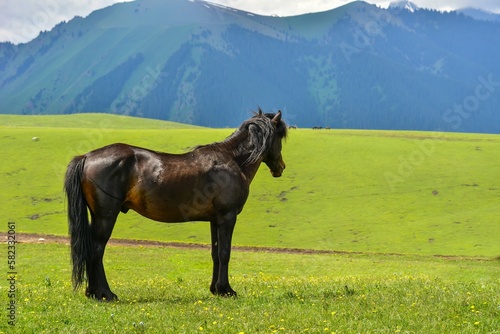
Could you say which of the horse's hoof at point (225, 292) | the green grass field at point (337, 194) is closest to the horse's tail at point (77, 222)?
the horse's hoof at point (225, 292)

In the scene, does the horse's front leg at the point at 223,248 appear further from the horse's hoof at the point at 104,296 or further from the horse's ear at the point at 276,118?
the horse's ear at the point at 276,118

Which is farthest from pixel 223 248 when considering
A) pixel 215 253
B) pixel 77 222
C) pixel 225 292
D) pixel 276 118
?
pixel 276 118

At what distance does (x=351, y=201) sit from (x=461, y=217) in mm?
9699

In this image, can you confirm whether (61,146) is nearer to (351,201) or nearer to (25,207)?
(25,207)

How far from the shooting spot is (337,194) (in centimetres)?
5566

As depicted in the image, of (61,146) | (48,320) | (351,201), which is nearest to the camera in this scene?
(48,320)

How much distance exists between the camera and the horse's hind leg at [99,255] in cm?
1208

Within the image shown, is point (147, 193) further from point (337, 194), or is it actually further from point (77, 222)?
point (337, 194)

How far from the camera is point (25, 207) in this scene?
51969mm

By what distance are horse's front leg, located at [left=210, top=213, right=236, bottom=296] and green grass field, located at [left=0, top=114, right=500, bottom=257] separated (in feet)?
99.6

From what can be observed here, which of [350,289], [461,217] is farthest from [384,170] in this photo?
[350,289]

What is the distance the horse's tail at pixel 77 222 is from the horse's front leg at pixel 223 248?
2.77m

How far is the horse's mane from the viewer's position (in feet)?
44.1

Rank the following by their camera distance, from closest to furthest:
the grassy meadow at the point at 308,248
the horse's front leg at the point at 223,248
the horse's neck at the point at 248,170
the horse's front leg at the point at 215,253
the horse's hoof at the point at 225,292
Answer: the grassy meadow at the point at 308,248, the horse's front leg at the point at 223,248, the horse's hoof at the point at 225,292, the horse's front leg at the point at 215,253, the horse's neck at the point at 248,170
